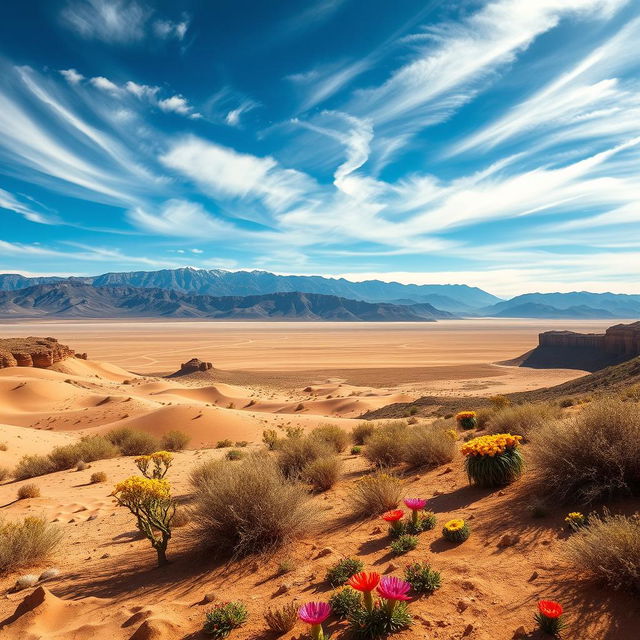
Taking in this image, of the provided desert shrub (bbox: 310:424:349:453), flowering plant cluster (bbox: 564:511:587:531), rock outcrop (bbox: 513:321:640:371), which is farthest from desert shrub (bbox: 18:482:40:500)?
rock outcrop (bbox: 513:321:640:371)

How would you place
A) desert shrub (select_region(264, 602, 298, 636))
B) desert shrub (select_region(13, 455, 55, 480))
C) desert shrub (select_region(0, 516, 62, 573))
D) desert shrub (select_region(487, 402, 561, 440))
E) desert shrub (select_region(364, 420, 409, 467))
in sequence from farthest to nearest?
desert shrub (select_region(13, 455, 55, 480)) → desert shrub (select_region(364, 420, 409, 467)) → desert shrub (select_region(487, 402, 561, 440)) → desert shrub (select_region(0, 516, 62, 573)) → desert shrub (select_region(264, 602, 298, 636))

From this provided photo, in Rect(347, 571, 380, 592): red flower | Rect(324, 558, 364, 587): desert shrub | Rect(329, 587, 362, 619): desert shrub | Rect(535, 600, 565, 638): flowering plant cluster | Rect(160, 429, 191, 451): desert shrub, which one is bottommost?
Rect(160, 429, 191, 451): desert shrub

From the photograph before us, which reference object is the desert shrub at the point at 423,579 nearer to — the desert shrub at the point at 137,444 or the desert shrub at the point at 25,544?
the desert shrub at the point at 25,544

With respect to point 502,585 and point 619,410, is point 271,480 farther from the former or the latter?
point 619,410

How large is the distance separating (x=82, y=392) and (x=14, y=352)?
1262 centimetres

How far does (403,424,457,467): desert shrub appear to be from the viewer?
356 inches

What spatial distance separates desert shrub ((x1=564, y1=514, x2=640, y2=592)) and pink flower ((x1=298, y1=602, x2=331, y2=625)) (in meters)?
2.36

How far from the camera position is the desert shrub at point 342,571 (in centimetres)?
455

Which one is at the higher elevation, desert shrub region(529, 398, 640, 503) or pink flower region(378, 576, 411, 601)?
desert shrub region(529, 398, 640, 503)

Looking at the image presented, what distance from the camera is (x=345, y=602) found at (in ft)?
12.9

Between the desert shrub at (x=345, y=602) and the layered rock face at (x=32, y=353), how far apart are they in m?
41.9

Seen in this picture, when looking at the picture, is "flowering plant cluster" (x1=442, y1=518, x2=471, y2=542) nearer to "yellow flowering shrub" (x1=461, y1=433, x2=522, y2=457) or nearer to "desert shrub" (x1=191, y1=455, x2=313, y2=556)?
"yellow flowering shrub" (x1=461, y1=433, x2=522, y2=457)

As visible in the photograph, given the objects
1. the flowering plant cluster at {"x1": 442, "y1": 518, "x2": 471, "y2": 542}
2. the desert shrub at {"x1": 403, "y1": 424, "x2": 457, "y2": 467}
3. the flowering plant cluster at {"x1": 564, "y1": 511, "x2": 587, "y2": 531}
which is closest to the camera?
the flowering plant cluster at {"x1": 564, "y1": 511, "x2": 587, "y2": 531}

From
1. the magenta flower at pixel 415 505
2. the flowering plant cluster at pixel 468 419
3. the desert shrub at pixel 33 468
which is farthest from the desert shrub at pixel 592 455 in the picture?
the desert shrub at pixel 33 468
